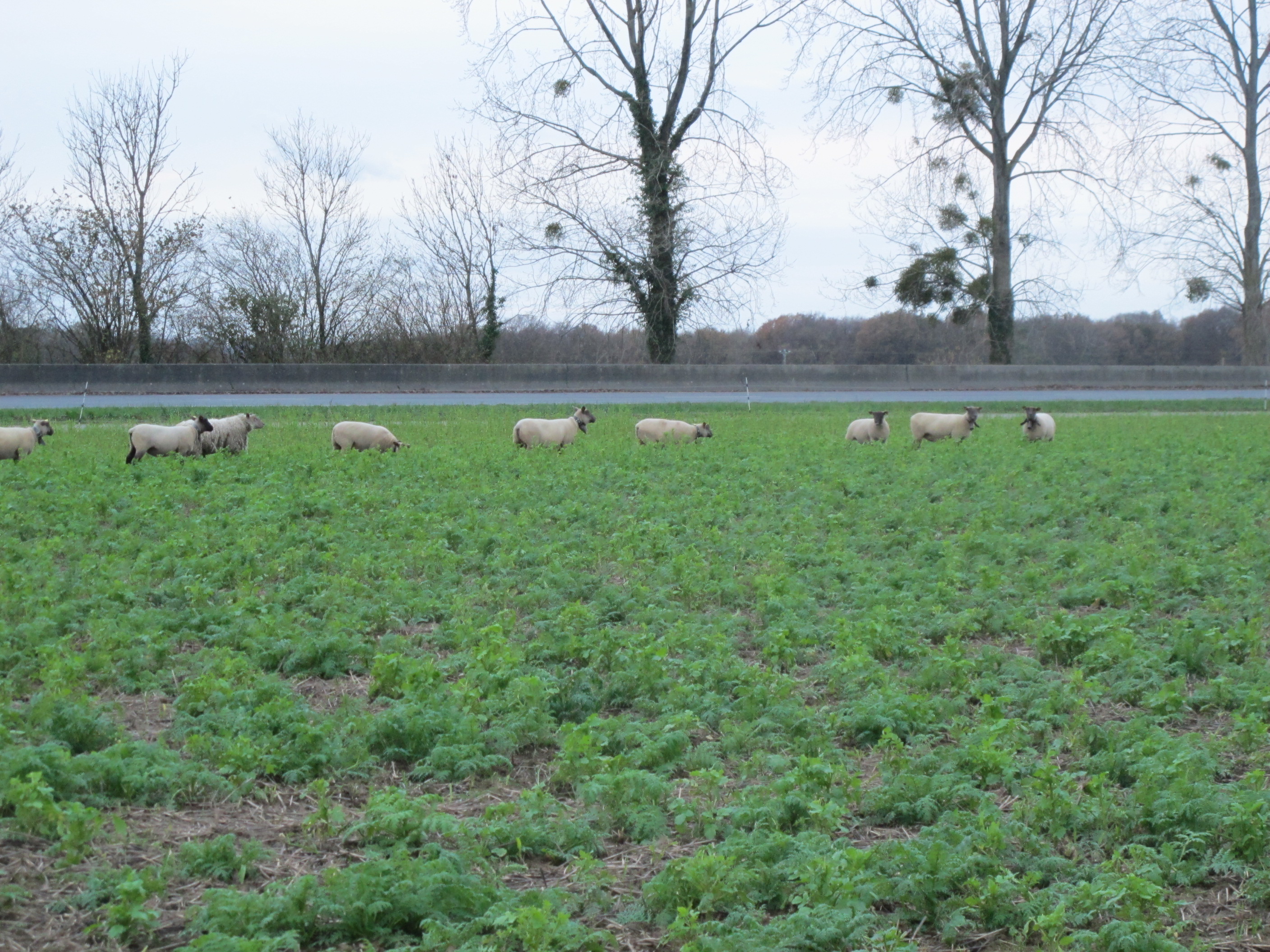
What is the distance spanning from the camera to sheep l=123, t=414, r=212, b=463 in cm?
1514

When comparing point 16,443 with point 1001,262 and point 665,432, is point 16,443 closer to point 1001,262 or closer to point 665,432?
point 665,432

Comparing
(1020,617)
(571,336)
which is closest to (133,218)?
(571,336)

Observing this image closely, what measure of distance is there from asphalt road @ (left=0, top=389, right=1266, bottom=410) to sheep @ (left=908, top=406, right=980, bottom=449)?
984 centimetres

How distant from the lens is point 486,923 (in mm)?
3637

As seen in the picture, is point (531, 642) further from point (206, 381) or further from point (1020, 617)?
point (206, 381)

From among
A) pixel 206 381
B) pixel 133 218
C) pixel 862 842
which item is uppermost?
pixel 133 218

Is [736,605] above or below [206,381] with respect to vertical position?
below

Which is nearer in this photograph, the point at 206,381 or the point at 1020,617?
the point at 1020,617

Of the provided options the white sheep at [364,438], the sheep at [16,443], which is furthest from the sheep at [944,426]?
→ the sheep at [16,443]

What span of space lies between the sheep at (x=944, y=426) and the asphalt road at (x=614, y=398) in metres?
9.84

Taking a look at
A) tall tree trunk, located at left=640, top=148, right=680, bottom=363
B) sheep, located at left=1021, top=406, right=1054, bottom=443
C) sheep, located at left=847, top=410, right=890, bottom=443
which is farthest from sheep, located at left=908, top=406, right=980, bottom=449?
tall tree trunk, located at left=640, top=148, right=680, bottom=363

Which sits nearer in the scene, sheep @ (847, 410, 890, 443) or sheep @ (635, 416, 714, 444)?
sheep @ (635, 416, 714, 444)

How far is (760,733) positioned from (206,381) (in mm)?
26462

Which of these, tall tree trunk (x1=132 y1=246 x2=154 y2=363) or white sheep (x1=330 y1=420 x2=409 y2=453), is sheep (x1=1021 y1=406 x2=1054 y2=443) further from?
tall tree trunk (x1=132 y1=246 x2=154 y2=363)
